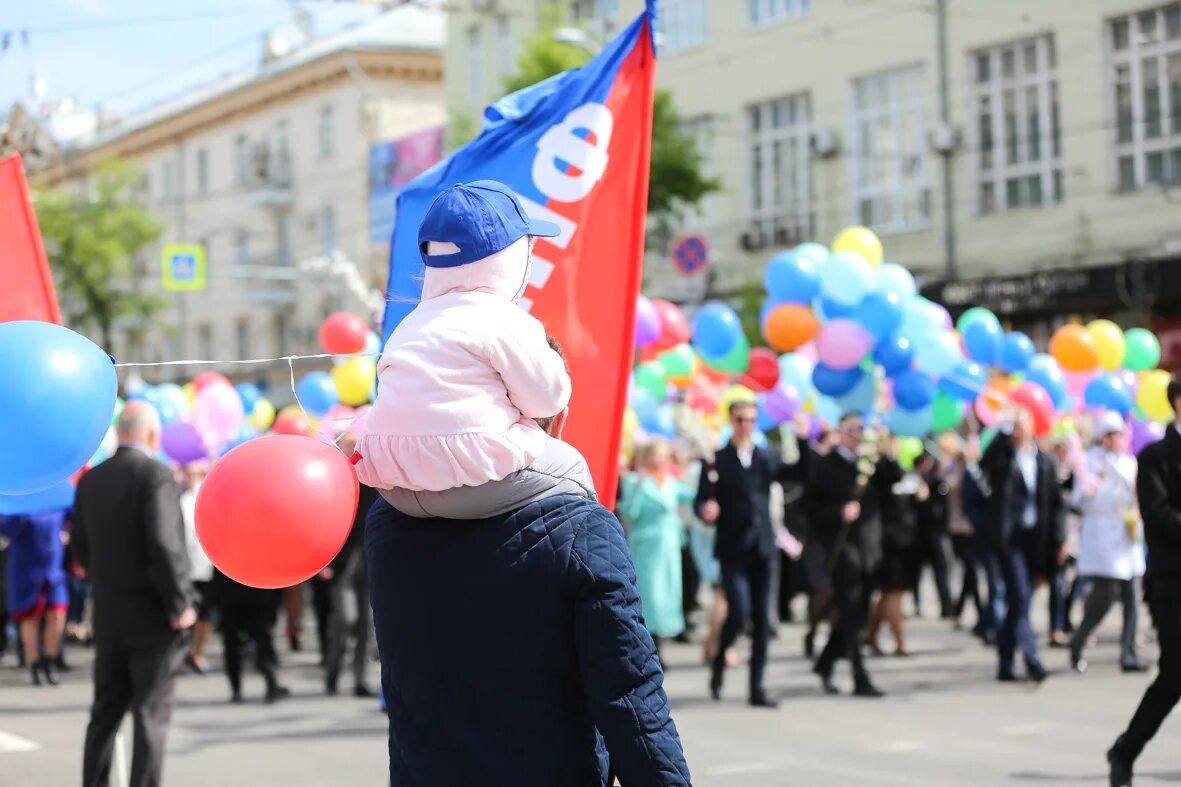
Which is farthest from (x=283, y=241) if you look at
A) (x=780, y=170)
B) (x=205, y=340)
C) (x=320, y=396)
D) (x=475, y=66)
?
(x=320, y=396)

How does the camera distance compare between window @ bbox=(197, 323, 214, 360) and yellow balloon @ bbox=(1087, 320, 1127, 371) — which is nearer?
yellow balloon @ bbox=(1087, 320, 1127, 371)

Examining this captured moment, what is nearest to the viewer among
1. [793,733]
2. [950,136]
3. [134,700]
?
[134,700]

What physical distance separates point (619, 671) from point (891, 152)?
1060 inches

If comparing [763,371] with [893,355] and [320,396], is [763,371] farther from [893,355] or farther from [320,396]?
[320,396]

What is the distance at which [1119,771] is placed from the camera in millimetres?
7090

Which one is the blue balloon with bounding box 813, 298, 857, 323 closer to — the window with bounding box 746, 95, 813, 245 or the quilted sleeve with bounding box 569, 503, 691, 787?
the quilted sleeve with bounding box 569, 503, 691, 787

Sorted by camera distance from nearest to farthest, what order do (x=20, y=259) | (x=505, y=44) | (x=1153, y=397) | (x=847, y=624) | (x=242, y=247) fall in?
(x=20, y=259) → (x=847, y=624) → (x=1153, y=397) → (x=505, y=44) → (x=242, y=247)

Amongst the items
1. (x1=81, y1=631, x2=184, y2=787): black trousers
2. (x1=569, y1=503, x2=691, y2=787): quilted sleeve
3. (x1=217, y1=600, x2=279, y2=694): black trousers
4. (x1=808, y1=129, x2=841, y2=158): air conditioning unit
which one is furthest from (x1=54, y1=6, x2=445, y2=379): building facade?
(x1=569, y1=503, x2=691, y2=787): quilted sleeve

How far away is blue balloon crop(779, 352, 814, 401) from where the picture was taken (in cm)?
1498

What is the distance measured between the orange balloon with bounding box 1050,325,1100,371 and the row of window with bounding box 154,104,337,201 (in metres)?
34.4

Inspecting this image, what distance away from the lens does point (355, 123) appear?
44312mm

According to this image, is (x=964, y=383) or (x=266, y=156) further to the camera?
(x=266, y=156)

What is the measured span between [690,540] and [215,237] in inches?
1588

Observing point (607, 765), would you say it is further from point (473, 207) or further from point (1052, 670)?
point (1052, 670)
